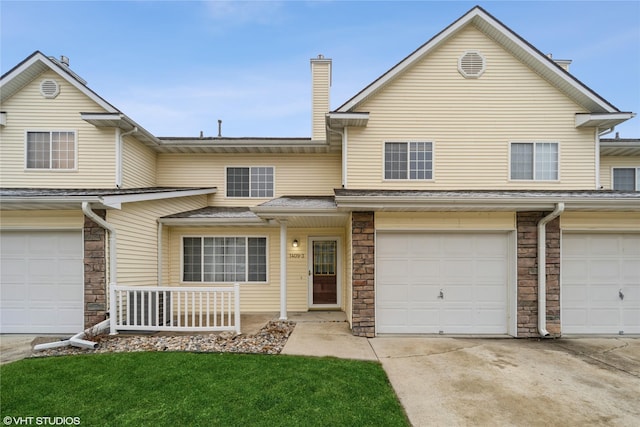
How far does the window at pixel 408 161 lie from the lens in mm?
8773

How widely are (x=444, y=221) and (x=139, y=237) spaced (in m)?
7.99

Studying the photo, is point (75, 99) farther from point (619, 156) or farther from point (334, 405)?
point (619, 156)

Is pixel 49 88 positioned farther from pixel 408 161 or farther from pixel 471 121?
pixel 471 121

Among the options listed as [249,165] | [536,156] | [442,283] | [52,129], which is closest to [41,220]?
[52,129]

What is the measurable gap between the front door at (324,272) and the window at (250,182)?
9.12 feet

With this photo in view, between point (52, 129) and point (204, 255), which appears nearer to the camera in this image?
point (52, 129)

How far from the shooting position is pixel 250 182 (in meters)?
11.5

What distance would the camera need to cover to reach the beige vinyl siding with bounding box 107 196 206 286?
7.82m

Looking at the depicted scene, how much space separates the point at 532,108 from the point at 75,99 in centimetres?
1321

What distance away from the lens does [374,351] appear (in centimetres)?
622

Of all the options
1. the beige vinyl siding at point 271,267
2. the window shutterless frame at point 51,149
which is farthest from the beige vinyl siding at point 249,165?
the window shutterless frame at point 51,149

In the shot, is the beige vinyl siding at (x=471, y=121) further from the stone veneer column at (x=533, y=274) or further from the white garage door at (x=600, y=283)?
the white garage door at (x=600, y=283)

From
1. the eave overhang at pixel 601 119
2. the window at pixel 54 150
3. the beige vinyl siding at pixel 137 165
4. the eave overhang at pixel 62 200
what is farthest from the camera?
the beige vinyl siding at pixel 137 165

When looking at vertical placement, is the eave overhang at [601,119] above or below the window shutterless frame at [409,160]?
above
